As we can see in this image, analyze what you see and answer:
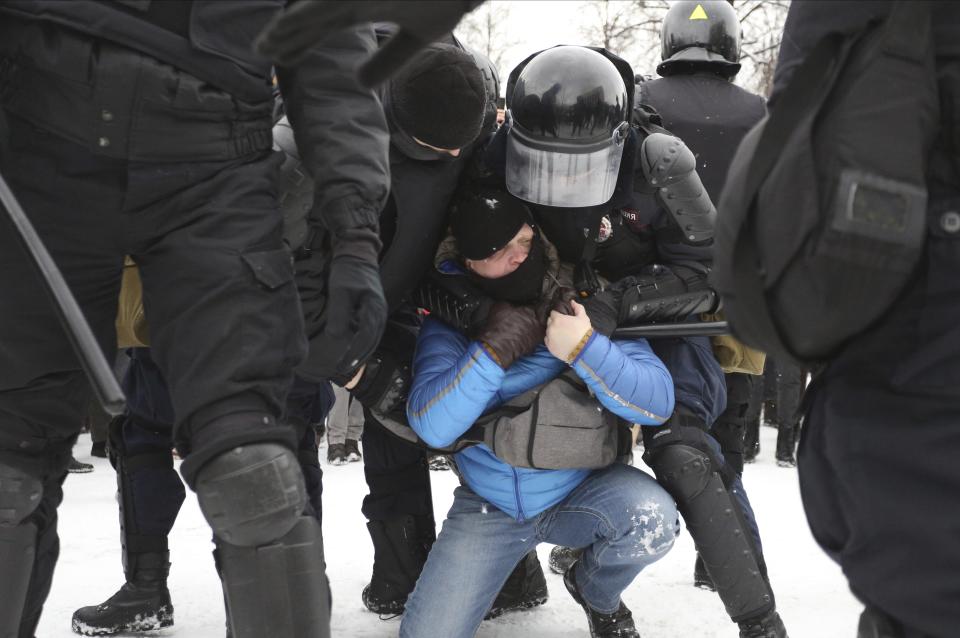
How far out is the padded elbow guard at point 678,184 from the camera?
2580 millimetres

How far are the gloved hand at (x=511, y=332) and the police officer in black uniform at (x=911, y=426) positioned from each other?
50.7 inches

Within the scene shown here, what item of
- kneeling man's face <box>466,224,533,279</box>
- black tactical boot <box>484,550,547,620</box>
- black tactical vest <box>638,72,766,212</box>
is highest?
black tactical vest <box>638,72,766,212</box>

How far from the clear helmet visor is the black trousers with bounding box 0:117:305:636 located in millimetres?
892

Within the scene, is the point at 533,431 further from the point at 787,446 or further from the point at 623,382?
the point at 787,446

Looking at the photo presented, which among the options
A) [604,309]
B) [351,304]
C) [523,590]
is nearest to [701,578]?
[523,590]

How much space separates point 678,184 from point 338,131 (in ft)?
3.41

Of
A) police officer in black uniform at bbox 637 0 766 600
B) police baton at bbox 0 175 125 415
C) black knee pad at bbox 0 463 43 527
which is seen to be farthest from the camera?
police officer in black uniform at bbox 637 0 766 600

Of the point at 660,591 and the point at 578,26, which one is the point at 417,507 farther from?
the point at 578,26

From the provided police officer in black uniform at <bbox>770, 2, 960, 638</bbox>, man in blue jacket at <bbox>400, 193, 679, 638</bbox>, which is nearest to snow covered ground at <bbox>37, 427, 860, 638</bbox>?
man in blue jacket at <bbox>400, 193, 679, 638</bbox>

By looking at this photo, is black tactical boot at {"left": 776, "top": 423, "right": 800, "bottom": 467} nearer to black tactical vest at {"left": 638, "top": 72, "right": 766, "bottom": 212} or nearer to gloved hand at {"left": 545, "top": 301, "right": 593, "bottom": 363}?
black tactical vest at {"left": 638, "top": 72, "right": 766, "bottom": 212}

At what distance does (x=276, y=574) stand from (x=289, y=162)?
0.83m

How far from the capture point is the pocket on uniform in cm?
167

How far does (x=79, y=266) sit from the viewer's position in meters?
1.71

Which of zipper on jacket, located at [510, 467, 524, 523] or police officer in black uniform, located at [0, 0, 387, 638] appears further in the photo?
zipper on jacket, located at [510, 467, 524, 523]
